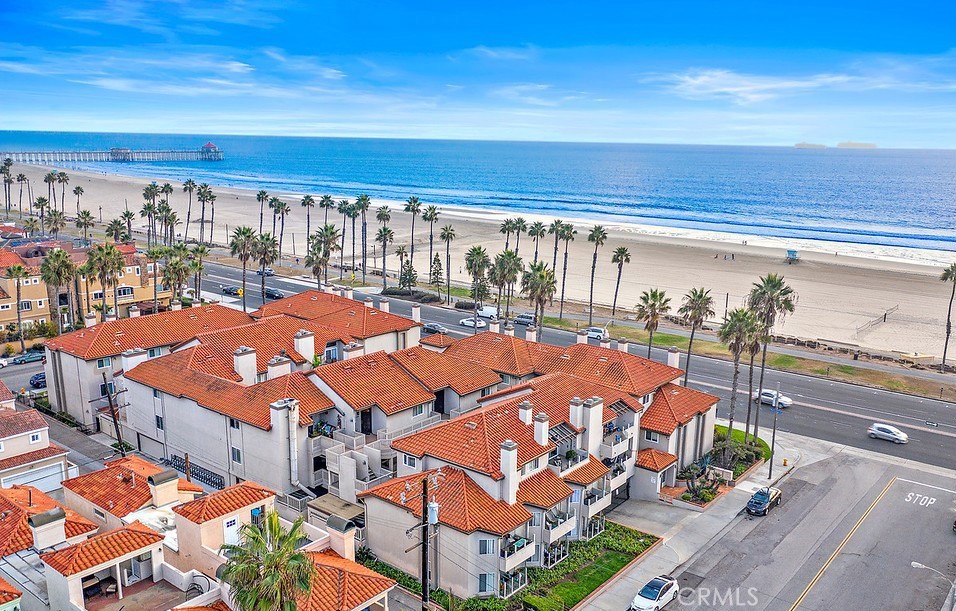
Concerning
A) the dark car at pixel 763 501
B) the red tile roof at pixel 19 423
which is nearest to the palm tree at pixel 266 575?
the red tile roof at pixel 19 423

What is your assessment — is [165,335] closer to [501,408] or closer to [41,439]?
[41,439]

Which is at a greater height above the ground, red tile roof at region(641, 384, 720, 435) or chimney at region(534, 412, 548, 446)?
chimney at region(534, 412, 548, 446)

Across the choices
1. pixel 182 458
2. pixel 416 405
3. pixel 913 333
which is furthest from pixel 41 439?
pixel 913 333

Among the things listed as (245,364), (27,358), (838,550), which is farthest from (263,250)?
(838,550)

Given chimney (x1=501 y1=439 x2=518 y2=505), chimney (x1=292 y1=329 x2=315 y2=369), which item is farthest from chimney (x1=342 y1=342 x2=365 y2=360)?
chimney (x1=501 y1=439 x2=518 y2=505)

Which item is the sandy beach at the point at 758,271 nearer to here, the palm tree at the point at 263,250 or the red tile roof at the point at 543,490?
the palm tree at the point at 263,250

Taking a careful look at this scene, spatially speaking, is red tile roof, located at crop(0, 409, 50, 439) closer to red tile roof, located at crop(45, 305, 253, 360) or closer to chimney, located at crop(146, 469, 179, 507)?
red tile roof, located at crop(45, 305, 253, 360)

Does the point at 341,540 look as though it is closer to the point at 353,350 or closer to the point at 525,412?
the point at 525,412
